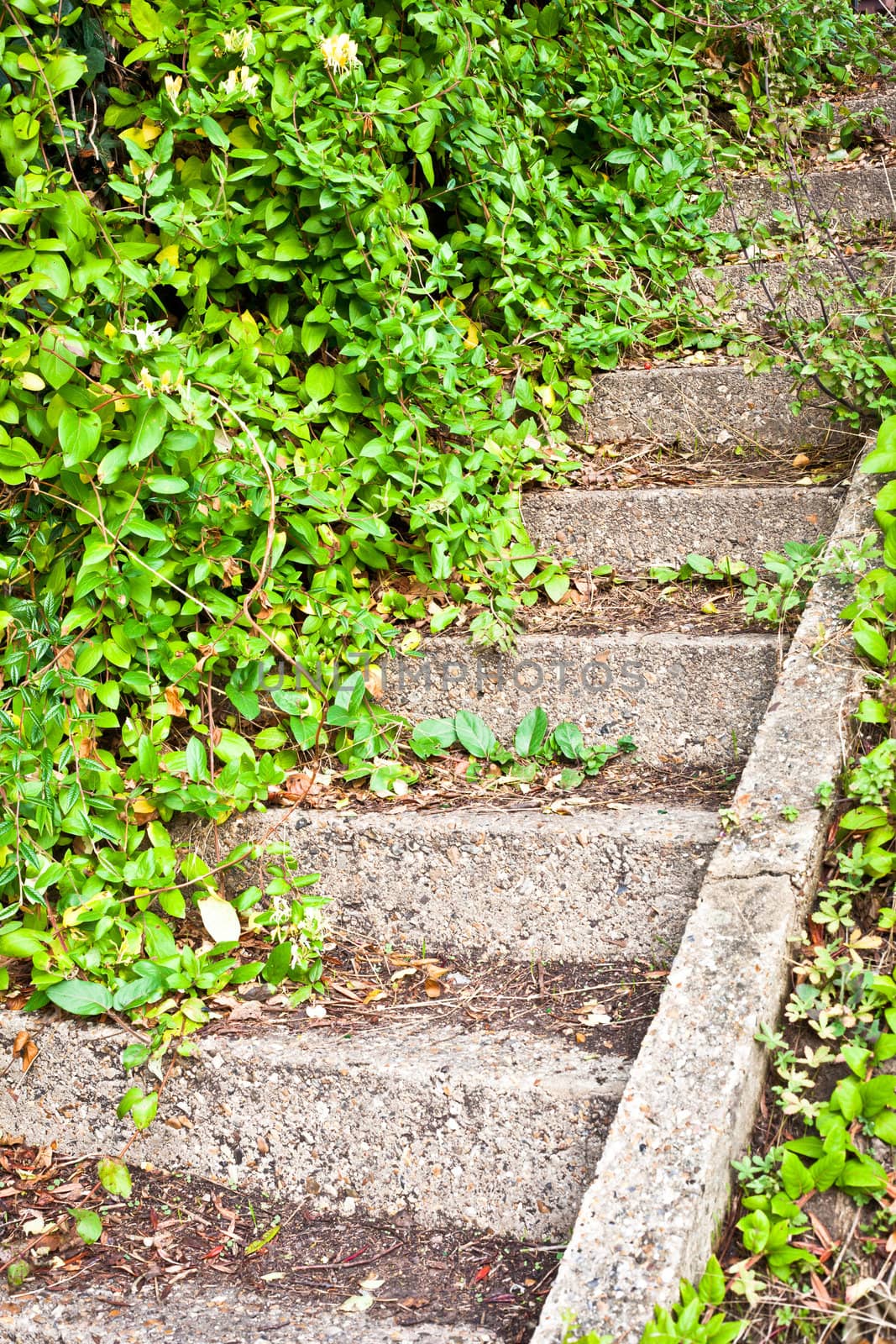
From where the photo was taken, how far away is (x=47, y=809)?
6.50 feet

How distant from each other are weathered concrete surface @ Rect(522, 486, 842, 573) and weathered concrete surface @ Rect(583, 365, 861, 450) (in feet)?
0.98

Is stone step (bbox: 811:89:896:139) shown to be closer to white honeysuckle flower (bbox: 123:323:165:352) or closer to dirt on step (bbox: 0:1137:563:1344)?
white honeysuckle flower (bbox: 123:323:165:352)

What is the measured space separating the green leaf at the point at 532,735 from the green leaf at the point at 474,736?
2.1 inches

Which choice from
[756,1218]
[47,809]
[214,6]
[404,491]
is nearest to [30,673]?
[47,809]

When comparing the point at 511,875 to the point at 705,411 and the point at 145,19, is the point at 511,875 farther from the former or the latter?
the point at 145,19

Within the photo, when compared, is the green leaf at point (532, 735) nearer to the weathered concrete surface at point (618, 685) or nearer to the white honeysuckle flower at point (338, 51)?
the weathered concrete surface at point (618, 685)

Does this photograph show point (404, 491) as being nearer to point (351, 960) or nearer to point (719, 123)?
point (351, 960)

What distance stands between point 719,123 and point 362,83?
224 centimetres

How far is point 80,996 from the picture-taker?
1.94 metres

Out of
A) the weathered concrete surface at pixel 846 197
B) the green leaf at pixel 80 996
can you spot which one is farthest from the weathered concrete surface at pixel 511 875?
the weathered concrete surface at pixel 846 197

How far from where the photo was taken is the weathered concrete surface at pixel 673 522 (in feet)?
8.28

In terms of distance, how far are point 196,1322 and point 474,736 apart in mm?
1228

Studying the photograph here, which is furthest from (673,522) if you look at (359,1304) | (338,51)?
(359,1304)

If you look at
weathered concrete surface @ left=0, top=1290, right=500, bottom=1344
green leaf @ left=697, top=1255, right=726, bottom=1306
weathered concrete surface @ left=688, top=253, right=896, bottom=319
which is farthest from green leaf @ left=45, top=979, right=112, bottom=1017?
weathered concrete surface @ left=688, top=253, right=896, bottom=319
